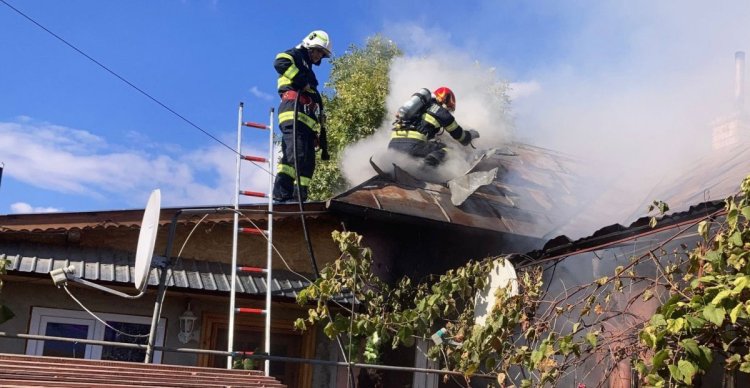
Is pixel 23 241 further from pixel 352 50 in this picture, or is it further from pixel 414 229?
pixel 352 50

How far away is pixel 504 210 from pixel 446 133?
97.4 inches

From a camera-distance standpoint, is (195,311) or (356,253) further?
(195,311)

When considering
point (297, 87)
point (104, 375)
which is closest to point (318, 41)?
point (297, 87)

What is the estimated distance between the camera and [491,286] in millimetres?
6000

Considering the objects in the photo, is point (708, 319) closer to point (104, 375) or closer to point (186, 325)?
point (104, 375)

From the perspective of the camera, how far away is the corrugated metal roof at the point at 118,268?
6.09 m

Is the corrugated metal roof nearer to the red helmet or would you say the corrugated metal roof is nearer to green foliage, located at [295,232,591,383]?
green foliage, located at [295,232,591,383]

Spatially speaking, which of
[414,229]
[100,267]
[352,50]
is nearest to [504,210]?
[414,229]

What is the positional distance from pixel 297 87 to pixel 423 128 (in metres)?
1.82

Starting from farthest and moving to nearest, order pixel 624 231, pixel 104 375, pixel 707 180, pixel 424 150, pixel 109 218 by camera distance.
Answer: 1. pixel 424 150
2. pixel 109 218
3. pixel 707 180
4. pixel 624 231
5. pixel 104 375

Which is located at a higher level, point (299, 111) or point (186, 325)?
point (299, 111)

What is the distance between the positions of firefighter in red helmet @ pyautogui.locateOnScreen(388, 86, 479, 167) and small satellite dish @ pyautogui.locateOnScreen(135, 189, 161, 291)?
441cm

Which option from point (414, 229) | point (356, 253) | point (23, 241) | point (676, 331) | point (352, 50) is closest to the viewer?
point (676, 331)

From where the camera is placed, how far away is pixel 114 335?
669 cm
